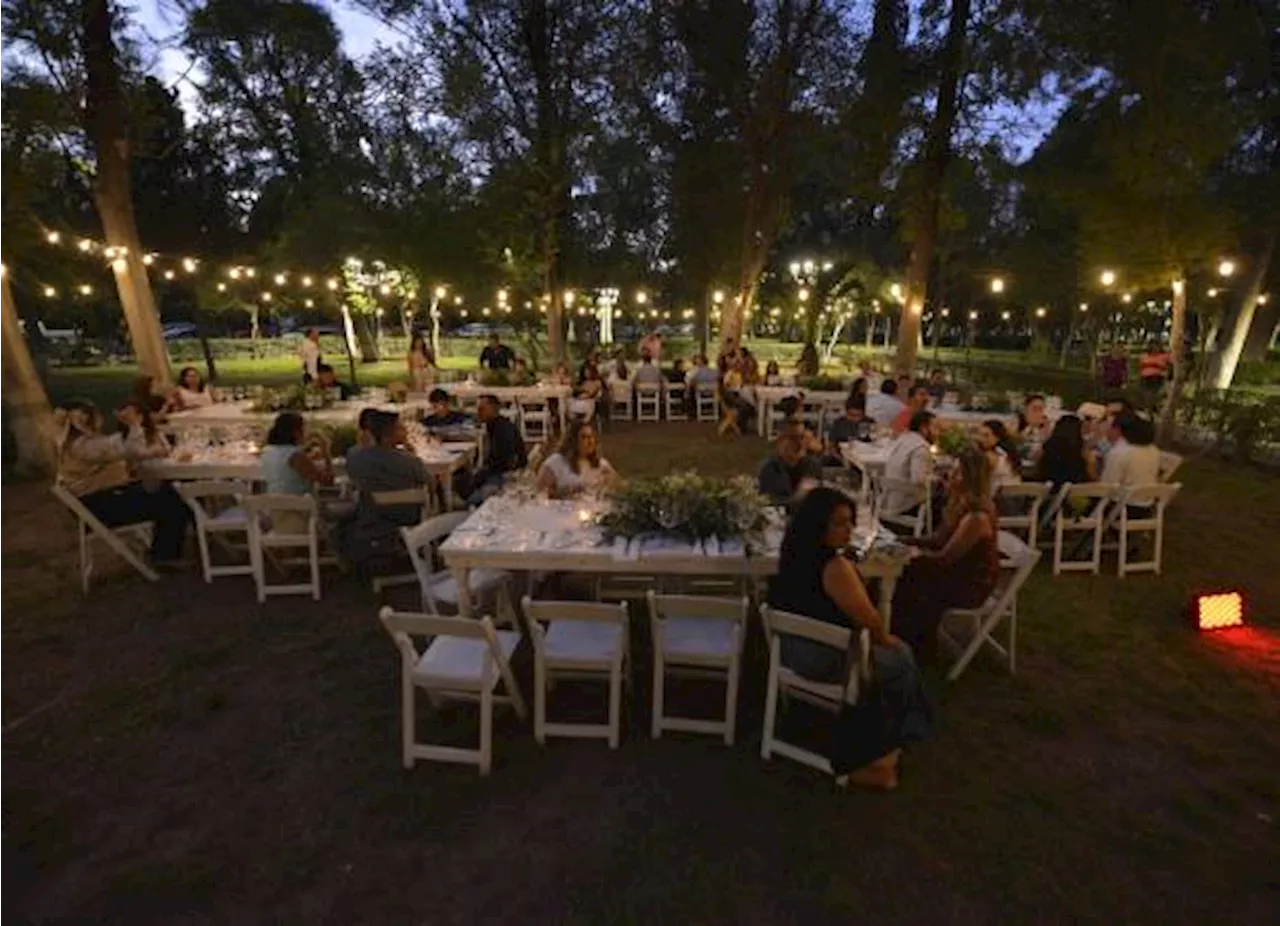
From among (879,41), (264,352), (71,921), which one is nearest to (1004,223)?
(879,41)

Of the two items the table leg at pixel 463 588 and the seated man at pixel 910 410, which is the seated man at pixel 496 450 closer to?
the table leg at pixel 463 588

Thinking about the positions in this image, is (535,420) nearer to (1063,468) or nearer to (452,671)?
(1063,468)

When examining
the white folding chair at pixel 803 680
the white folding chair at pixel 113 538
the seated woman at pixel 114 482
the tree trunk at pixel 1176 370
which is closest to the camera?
the white folding chair at pixel 803 680

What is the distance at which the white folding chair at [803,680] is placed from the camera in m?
3.24

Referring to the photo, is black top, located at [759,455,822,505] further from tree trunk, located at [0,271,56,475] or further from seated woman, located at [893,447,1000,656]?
tree trunk, located at [0,271,56,475]

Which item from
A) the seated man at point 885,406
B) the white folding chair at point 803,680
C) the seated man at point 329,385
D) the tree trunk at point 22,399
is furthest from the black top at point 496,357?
the white folding chair at point 803,680

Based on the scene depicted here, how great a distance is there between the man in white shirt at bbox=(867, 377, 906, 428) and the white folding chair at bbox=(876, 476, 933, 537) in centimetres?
245

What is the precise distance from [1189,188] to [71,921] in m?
15.5

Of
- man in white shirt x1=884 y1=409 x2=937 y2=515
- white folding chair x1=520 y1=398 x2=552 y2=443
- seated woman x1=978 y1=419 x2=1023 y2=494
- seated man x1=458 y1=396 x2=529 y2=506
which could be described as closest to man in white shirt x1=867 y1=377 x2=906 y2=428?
seated woman x1=978 y1=419 x2=1023 y2=494

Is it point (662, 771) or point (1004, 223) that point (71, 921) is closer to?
point (662, 771)

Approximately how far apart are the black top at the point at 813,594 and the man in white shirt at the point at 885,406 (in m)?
6.03

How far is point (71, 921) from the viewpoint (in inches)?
110

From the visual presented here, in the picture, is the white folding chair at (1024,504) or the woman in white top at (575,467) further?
the white folding chair at (1024,504)

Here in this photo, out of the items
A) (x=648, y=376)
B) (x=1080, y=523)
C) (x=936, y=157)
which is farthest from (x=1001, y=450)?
(x=648, y=376)
